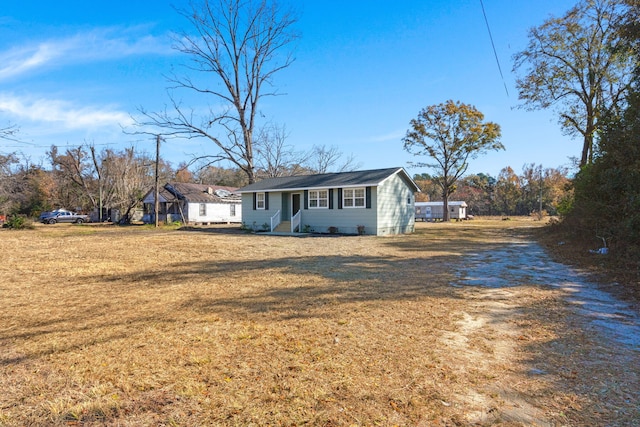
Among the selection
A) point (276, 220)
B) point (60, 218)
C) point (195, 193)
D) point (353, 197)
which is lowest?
point (276, 220)

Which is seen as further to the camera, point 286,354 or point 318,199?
point 318,199

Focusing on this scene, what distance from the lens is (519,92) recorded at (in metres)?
23.6

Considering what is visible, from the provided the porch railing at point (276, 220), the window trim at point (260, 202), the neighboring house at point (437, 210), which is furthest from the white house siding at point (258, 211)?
the neighboring house at point (437, 210)

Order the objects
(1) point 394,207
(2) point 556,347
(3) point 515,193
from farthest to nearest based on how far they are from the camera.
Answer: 1. (3) point 515,193
2. (1) point 394,207
3. (2) point 556,347

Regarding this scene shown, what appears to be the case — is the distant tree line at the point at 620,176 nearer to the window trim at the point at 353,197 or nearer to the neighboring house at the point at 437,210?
the window trim at the point at 353,197

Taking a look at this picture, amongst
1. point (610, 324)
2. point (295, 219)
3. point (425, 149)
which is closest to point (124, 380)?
point (610, 324)

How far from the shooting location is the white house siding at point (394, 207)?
18.4 m

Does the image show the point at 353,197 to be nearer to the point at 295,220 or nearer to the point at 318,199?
the point at 318,199

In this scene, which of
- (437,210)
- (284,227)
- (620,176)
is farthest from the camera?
(437,210)

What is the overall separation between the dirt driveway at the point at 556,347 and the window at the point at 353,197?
11640 millimetres

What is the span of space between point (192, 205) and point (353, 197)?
1857 centimetres

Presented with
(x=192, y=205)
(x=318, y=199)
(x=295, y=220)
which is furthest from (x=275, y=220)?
(x=192, y=205)

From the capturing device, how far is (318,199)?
779 inches

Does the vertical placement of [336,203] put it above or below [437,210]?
above
